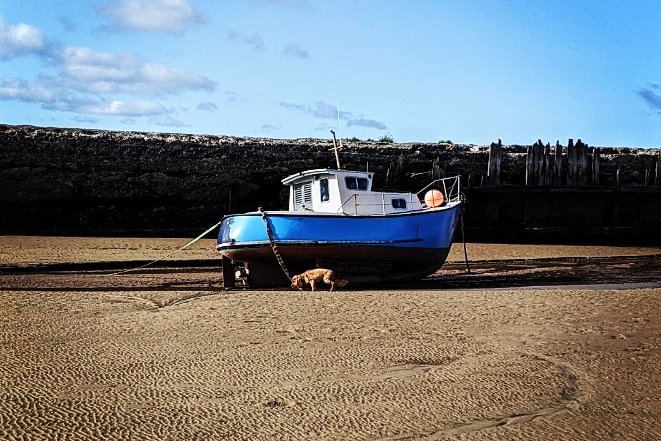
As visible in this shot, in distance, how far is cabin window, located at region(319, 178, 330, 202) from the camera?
14460mm

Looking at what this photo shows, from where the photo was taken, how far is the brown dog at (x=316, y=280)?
1197cm

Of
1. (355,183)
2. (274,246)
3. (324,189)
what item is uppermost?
(355,183)

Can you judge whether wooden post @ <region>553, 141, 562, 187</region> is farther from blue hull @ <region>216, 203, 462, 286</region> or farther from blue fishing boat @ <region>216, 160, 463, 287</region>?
blue hull @ <region>216, 203, 462, 286</region>

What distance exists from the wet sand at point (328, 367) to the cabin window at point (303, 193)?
5.50 metres

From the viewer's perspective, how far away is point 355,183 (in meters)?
14.5

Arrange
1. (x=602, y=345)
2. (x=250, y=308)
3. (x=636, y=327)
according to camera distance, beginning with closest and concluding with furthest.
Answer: (x=602, y=345) → (x=636, y=327) → (x=250, y=308)

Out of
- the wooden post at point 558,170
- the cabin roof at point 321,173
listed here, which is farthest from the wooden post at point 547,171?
the cabin roof at point 321,173

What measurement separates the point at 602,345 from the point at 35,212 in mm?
16331

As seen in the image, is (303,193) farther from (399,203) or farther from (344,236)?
(344,236)

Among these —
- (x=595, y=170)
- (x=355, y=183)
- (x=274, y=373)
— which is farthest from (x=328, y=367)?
(x=595, y=170)

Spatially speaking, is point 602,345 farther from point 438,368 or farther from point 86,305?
point 86,305

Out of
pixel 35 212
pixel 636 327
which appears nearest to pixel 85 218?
pixel 35 212

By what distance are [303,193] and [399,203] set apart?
1.90 meters

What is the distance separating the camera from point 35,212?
→ 770 inches
